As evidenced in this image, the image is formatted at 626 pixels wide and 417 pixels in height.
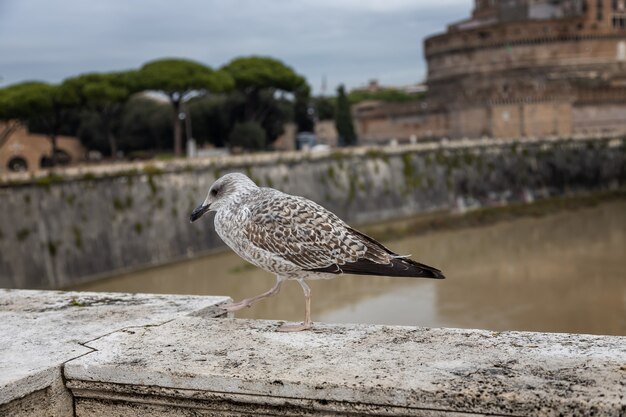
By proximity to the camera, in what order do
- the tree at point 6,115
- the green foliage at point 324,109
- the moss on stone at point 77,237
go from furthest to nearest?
the green foliage at point 324,109 → the tree at point 6,115 → the moss on stone at point 77,237

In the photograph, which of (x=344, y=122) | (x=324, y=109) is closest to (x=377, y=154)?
(x=344, y=122)

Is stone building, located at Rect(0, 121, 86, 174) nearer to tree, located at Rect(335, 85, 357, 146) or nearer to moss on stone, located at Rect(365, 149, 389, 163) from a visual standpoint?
moss on stone, located at Rect(365, 149, 389, 163)

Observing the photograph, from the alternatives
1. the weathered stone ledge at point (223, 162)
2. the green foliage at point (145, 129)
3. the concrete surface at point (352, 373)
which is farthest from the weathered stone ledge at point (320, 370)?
the green foliage at point (145, 129)

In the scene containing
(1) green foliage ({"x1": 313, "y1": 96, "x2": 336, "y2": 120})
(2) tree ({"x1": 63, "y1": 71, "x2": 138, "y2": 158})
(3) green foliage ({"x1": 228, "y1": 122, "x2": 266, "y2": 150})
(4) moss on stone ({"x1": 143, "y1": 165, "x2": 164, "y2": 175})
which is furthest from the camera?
(1) green foliage ({"x1": 313, "y1": 96, "x2": 336, "y2": 120})

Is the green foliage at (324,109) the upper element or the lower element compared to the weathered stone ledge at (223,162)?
upper

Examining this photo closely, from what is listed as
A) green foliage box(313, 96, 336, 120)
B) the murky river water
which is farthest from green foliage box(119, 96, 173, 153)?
the murky river water

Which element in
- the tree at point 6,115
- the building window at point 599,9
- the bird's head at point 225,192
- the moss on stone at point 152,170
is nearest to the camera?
the bird's head at point 225,192

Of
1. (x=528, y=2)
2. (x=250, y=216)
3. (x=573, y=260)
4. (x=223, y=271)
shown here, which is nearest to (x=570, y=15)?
Answer: (x=528, y=2)

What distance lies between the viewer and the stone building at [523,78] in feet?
152

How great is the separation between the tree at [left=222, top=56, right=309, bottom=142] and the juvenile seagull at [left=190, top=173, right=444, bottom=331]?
38895 millimetres

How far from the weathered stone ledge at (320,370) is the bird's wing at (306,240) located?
331 millimetres

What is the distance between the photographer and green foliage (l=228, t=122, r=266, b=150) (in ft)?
138

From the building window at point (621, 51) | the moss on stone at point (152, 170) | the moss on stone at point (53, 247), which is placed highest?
the building window at point (621, 51)

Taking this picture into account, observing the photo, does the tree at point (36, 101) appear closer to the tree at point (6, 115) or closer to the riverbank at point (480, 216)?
the tree at point (6, 115)
